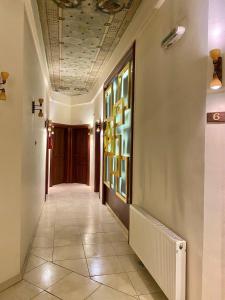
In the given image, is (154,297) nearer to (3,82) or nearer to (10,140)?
(10,140)

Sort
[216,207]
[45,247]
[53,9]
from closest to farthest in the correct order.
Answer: [216,207], [53,9], [45,247]

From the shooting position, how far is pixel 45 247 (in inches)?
144

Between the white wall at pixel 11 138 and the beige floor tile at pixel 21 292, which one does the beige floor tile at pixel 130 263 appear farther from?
the white wall at pixel 11 138

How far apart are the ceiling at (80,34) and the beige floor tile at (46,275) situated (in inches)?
139

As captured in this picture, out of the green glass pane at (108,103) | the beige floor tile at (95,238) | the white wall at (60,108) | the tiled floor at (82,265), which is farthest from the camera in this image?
the white wall at (60,108)

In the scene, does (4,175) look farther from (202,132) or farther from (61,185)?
(61,185)

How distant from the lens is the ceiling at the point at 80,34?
344 cm

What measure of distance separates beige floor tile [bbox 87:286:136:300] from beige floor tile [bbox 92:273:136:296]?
0.06 meters

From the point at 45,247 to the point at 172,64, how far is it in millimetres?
3165

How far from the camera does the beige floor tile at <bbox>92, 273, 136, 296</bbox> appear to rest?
2579 mm

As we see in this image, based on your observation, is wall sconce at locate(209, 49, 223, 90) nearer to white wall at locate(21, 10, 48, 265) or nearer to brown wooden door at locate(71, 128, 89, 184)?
white wall at locate(21, 10, 48, 265)

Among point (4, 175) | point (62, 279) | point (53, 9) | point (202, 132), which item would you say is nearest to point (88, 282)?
point (62, 279)

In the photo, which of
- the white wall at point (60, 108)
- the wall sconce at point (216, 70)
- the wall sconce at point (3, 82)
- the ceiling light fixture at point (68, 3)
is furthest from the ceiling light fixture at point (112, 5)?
the white wall at point (60, 108)

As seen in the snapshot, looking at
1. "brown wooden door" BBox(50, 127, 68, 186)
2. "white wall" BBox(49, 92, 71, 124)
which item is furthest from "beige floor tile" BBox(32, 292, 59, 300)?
"white wall" BBox(49, 92, 71, 124)
